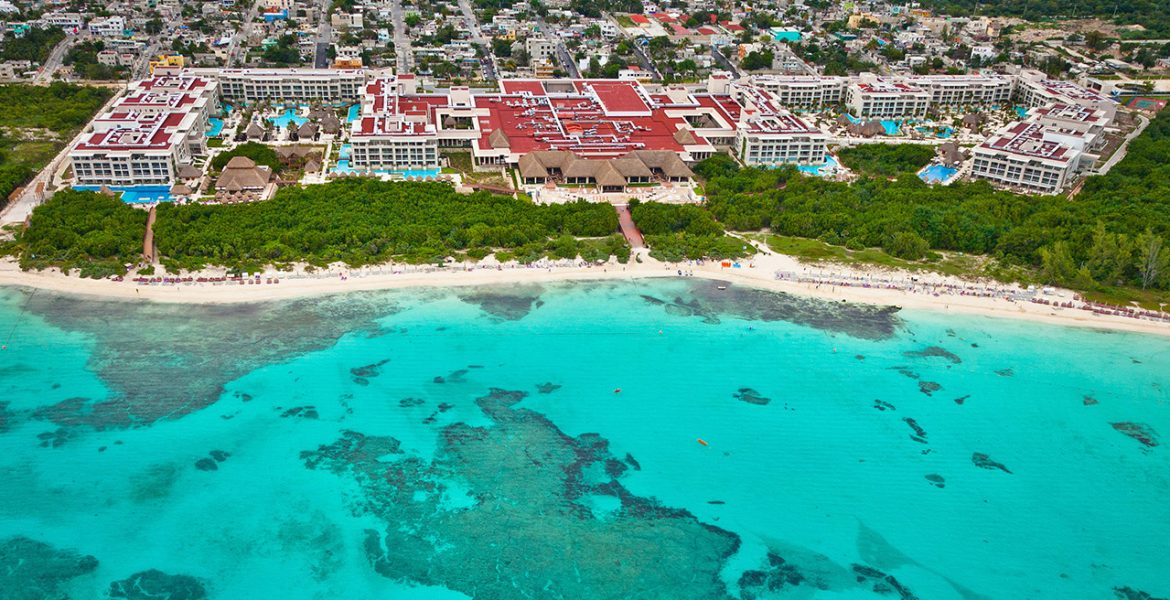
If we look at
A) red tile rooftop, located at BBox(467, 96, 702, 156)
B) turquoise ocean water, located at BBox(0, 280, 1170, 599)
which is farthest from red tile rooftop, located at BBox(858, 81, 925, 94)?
turquoise ocean water, located at BBox(0, 280, 1170, 599)

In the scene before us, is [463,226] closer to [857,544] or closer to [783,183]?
[783,183]

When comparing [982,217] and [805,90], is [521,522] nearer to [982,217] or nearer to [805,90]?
[982,217]

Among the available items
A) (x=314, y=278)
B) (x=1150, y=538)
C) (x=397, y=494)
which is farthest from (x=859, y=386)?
(x=314, y=278)

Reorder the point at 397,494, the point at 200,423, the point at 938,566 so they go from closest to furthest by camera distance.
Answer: the point at 938,566 < the point at 397,494 < the point at 200,423

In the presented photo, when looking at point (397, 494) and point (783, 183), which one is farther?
point (783, 183)

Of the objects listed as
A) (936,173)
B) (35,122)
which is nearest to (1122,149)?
(936,173)

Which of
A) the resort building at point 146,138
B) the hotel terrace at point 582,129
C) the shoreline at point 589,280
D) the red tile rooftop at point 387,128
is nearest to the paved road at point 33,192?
the resort building at point 146,138

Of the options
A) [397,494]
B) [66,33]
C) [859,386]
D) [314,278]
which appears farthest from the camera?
[66,33]

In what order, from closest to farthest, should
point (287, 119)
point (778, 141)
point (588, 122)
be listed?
1. point (778, 141)
2. point (588, 122)
3. point (287, 119)
